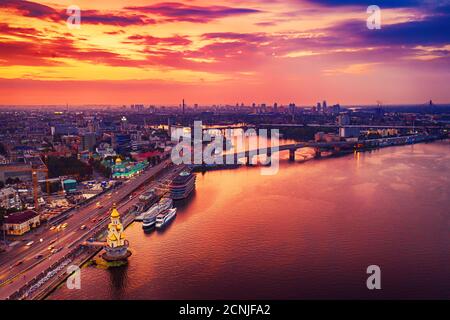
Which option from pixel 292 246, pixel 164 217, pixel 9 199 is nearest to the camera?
pixel 292 246

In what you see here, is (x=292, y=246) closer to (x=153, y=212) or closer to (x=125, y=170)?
(x=153, y=212)

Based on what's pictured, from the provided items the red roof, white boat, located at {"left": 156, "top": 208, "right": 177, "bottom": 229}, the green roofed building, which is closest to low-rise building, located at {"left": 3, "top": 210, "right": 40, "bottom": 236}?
the red roof

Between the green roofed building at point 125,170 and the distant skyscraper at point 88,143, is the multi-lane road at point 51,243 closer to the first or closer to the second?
the green roofed building at point 125,170

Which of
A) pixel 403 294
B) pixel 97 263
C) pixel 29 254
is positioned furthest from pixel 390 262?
pixel 29 254

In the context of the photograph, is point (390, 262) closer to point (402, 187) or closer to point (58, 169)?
point (402, 187)

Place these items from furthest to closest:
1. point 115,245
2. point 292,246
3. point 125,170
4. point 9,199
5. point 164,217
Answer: point 125,170, point 9,199, point 164,217, point 292,246, point 115,245

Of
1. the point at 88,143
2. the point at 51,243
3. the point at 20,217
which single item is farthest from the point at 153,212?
the point at 88,143

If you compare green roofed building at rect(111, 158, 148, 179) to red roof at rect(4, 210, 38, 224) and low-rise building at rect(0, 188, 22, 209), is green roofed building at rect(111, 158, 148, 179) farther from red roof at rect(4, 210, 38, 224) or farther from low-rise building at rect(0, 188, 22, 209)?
red roof at rect(4, 210, 38, 224)
